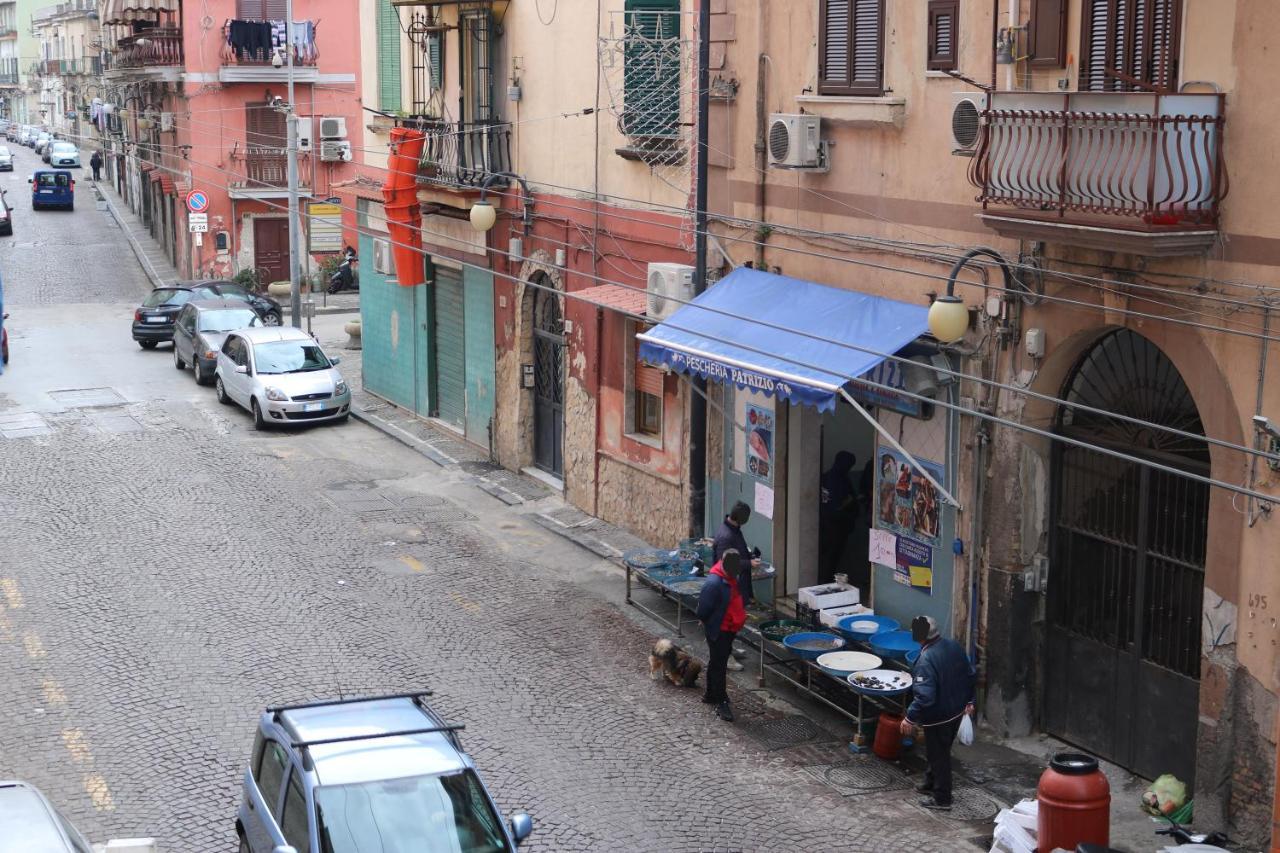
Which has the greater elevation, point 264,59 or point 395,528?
point 264,59

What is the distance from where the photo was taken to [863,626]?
14852 mm

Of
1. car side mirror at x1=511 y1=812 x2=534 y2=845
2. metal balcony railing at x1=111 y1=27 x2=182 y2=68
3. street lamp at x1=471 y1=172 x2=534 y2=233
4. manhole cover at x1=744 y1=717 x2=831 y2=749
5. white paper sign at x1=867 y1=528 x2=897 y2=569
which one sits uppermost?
metal balcony railing at x1=111 y1=27 x2=182 y2=68

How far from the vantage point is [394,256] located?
2714 cm

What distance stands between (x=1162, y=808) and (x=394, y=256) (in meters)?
18.4

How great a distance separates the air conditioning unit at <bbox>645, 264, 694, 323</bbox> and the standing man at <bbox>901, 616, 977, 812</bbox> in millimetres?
6174

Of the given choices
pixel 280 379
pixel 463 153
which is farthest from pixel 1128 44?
pixel 280 379

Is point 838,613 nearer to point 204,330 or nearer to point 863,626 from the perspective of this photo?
point 863,626

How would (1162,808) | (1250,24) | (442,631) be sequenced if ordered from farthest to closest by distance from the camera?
(442,631) → (1162,808) → (1250,24)

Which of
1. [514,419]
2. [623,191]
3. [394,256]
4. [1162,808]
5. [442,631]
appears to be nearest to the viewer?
[1162,808]

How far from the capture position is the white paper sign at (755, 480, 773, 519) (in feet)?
56.0

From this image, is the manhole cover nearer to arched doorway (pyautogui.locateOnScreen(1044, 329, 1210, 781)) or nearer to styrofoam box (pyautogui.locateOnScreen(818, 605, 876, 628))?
styrofoam box (pyautogui.locateOnScreen(818, 605, 876, 628))

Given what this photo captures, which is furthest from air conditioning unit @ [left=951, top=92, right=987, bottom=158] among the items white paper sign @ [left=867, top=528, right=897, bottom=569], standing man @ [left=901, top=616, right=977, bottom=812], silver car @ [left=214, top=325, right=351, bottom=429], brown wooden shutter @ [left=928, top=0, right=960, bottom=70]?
silver car @ [left=214, top=325, right=351, bottom=429]

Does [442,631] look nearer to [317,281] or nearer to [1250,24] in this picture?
[1250,24]

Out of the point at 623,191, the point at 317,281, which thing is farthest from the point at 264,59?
the point at 623,191
